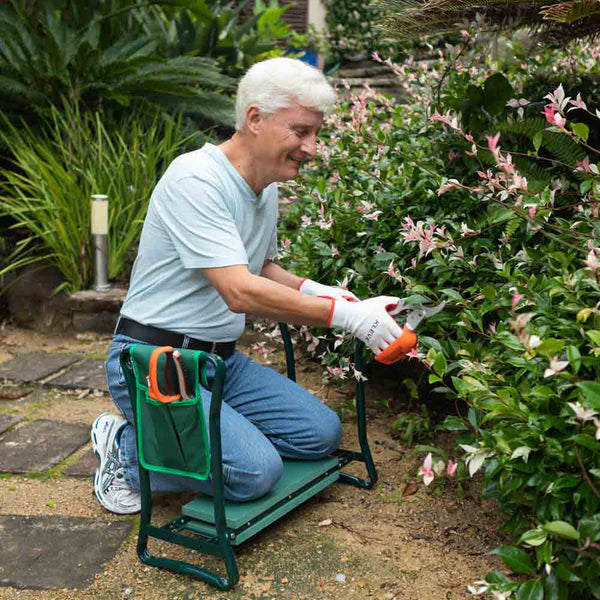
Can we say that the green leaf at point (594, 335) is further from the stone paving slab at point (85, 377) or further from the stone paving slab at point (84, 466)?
the stone paving slab at point (85, 377)

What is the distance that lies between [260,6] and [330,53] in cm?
223

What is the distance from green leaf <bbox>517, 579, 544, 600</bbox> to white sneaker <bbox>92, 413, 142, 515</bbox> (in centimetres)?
134

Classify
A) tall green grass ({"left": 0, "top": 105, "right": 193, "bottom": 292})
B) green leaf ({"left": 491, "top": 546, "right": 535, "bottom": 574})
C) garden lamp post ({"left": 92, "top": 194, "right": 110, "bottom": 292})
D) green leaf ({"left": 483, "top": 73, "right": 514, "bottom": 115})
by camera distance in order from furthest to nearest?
1. tall green grass ({"left": 0, "top": 105, "right": 193, "bottom": 292})
2. garden lamp post ({"left": 92, "top": 194, "right": 110, "bottom": 292})
3. green leaf ({"left": 483, "top": 73, "right": 514, "bottom": 115})
4. green leaf ({"left": 491, "top": 546, "right": 535, "bottom": 574})

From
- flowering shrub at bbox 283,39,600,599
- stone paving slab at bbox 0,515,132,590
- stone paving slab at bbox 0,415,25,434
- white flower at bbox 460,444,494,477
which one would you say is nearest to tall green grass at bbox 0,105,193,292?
stone paving slab at bbox 0,415,25,434

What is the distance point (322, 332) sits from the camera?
320 centimetres

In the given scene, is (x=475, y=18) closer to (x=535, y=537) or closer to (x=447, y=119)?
(x=447, y=119)

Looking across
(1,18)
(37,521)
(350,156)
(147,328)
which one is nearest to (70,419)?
(37,521)

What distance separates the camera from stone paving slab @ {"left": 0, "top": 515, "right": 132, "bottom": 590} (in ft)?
7.11

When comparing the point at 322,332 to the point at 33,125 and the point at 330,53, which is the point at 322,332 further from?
the point at 330,53

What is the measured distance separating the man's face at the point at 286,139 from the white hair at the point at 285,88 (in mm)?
24

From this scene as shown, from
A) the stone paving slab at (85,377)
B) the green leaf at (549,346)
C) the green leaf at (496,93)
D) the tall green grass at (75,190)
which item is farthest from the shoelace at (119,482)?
the tall green grass at (75,190)

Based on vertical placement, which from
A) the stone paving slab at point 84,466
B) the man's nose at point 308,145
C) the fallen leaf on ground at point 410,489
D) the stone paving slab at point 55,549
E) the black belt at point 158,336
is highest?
the man's nose at point 308,145

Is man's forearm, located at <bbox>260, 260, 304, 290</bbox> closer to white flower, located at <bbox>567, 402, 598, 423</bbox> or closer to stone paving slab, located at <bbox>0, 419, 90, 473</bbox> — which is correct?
stone paving slab, located at <bbox>0, 419, 90, 473</bbox>

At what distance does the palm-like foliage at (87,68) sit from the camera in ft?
16.4
